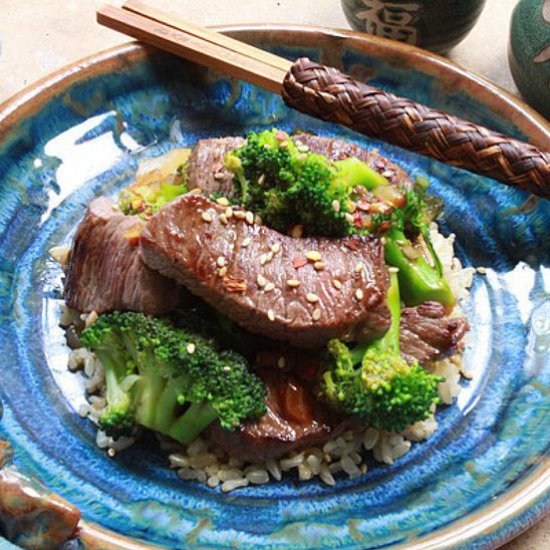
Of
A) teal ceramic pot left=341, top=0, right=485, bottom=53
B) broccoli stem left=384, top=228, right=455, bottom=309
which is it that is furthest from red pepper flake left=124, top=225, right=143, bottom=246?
teal ceramic pot left=341, top=0, right=485, bottom=53

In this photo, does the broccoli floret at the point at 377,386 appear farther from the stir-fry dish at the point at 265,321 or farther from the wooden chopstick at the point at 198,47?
the wooden chopstick at the point at 198,47

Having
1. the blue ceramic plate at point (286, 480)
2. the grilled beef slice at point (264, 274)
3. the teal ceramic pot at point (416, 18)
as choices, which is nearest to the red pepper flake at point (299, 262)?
the grilled beef slice at point (264, 274)

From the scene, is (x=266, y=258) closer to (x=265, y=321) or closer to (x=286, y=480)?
(x=265, y=321)

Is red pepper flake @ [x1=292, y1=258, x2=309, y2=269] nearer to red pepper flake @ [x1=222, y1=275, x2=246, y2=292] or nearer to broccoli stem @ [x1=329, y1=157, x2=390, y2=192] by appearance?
red pepper flake @ [x1=222, y1=275, x2=246, y2=292]

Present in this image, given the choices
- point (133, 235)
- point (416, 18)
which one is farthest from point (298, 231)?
point (416, 18)

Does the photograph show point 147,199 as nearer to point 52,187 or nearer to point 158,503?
point 52,187

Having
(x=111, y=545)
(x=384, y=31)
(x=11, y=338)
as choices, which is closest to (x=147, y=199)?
(x=11, y=338)
